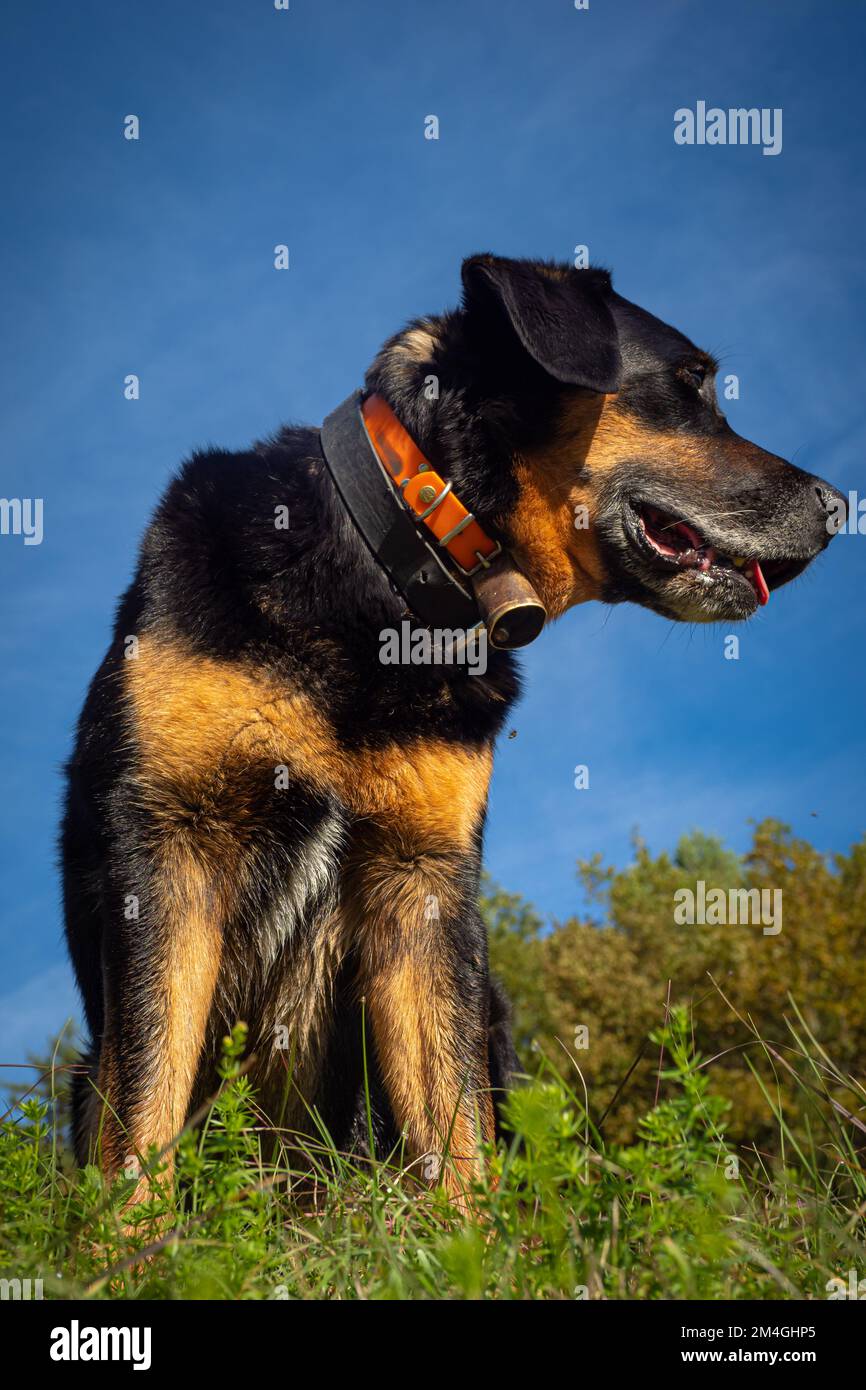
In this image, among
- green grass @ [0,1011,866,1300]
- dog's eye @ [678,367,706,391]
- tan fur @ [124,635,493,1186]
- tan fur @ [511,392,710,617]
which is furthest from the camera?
dog's eye @ [678,367,706,391]

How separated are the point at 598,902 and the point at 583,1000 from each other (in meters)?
4.03

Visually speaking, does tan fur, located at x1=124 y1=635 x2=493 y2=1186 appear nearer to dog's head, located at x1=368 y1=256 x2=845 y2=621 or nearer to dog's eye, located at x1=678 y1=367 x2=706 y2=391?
dog's head, located at x1=368 y1=256 x2=845 y2=621

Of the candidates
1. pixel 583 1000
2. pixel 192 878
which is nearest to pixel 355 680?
pixel 192 878

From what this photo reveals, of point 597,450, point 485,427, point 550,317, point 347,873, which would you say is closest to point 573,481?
point 597,450

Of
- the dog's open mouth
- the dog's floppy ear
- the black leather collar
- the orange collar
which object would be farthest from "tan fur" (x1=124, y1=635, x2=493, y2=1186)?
the dog's floppy ear

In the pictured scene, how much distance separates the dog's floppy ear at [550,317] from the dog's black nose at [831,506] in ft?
4.09

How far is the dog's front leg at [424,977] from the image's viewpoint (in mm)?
3789

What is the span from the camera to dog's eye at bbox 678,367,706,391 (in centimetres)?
457

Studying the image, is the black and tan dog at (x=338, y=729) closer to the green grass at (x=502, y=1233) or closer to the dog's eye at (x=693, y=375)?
the dog's eye at (x=693, y=375)

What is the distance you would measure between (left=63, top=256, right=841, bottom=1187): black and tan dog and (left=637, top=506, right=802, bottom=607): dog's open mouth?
0.22 feet

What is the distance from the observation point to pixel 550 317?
393cm

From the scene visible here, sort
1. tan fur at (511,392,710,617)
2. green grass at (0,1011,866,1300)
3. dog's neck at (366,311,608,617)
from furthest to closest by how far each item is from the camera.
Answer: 1. tan fur at (511,392,710,617)
2. dog's neck at (366,311,608,617)
3. green grass at (0,1011,866,1300)

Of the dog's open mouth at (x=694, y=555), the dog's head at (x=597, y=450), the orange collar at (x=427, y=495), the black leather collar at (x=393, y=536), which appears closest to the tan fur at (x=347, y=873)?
the black leather collar at (x=393, y=536)

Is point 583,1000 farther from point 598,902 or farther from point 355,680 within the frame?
point 355,680
